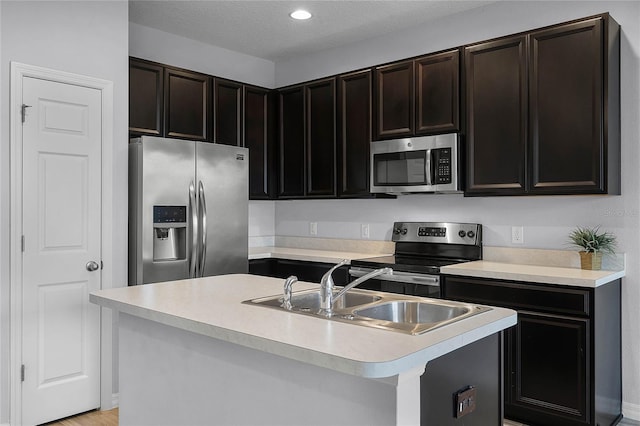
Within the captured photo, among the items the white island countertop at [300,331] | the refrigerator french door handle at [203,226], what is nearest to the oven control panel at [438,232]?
the refrigerator french door handle at [203,226]

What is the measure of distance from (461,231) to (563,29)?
4.84ft

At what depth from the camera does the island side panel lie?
4.98ft

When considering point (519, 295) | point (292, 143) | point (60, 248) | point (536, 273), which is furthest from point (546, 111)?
point (60, 248)

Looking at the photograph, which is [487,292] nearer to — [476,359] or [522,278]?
[522,278]

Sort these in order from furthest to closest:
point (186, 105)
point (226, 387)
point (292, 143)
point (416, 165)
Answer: point (292, 143), point (186, 105), point (416, 165), point (226, 387)

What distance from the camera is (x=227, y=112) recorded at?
4375 millimetres

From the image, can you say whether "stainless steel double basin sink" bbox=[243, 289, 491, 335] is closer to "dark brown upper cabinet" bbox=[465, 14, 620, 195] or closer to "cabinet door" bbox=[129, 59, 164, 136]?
"dark brown upper cabinet" bbox=[465, 14, 620, 195]

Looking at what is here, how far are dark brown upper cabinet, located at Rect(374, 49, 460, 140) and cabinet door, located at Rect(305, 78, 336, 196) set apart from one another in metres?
0.47

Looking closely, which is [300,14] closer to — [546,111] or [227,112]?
[227,112]

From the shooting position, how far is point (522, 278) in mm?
2928

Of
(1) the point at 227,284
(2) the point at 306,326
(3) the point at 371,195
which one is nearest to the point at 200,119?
(3) the point at 371,195

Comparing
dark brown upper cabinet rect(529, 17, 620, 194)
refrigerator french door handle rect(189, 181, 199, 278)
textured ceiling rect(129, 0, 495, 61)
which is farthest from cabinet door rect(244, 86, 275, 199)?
dark brown upper cabinet rect(529, 17, 620, 194)

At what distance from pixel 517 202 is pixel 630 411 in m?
1.44

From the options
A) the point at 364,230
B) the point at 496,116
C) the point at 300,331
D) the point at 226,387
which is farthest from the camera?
the point at 364,230
